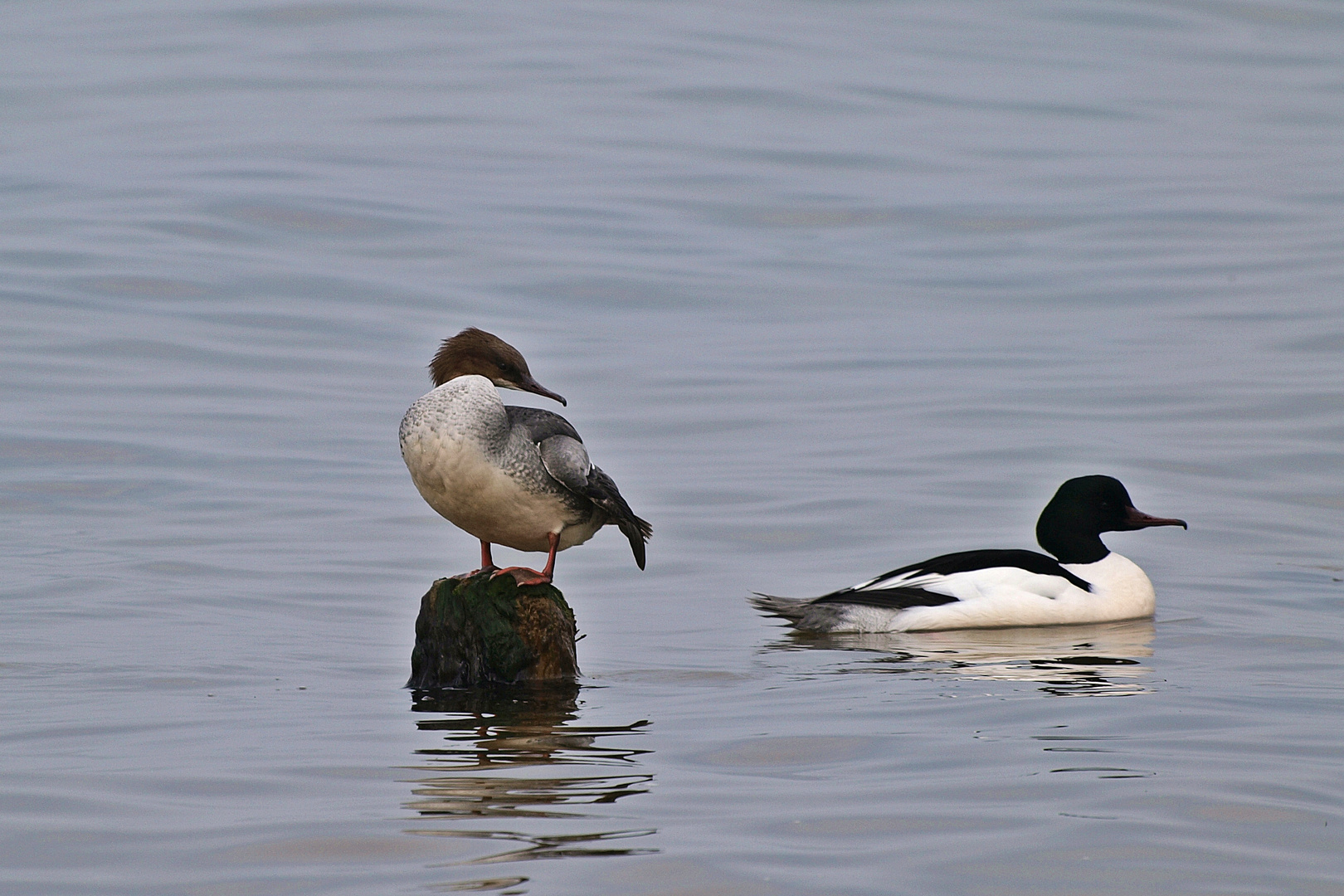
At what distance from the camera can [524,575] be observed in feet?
23.7

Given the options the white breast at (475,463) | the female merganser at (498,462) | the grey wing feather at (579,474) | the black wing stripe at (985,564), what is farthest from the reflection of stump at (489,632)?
the black wing stripe at (985,564)

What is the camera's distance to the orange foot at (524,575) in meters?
7.20

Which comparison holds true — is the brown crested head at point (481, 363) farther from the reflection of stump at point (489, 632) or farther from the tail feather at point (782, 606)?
the tail feather at point (782, 606)

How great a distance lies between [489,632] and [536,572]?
39 centimetres

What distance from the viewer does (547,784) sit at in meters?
5.70

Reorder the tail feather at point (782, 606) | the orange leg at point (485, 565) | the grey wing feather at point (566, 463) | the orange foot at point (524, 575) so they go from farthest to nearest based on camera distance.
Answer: the tail feather at point (782, 606)
the orange leg at point (485, 565)
the orange foot at point (524, 575)
the grey wing feather at point (566, 463)

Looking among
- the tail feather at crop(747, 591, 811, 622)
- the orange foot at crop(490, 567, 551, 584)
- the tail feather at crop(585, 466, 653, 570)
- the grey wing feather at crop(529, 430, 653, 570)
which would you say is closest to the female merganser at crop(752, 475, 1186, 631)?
the tail feather at crop(747, 591, 811, 622)

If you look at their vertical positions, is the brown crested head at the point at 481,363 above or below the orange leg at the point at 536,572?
above

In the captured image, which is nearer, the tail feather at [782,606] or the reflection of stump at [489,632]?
the reflection of stump at [489,632]

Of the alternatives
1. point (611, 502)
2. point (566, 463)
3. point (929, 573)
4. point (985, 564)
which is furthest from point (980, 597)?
point (566, 463)

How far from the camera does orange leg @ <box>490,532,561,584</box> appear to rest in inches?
284

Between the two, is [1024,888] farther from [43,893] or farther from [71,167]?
[71,167]

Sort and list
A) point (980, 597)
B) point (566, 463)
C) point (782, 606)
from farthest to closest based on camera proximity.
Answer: point (980, 597) → point (782, 606) → point (566, 463)

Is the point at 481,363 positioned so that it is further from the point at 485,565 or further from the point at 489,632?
the point at 489,632
